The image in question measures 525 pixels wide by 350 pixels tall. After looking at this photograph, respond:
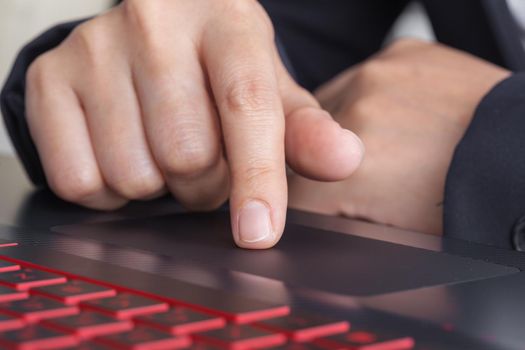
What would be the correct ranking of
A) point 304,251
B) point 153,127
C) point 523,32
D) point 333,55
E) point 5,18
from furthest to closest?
point 5,18 → point 333,55 → point 523,32 → point 153,127 → point 304,251

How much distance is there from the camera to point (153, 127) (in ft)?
1.64

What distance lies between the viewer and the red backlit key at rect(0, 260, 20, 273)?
1.04ft

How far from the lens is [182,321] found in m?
0.25

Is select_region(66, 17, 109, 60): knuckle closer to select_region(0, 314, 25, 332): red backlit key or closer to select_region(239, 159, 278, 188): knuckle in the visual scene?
select_region(239, 159, 278, 188): knuckle

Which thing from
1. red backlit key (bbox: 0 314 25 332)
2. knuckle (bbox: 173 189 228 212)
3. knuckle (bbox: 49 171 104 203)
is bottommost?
knuckle (bbox: 173 189 228 212)

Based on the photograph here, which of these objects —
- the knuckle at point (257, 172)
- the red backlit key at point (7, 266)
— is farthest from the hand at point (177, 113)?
the red backlit key at point (7, 266)

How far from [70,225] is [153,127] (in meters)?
0.09

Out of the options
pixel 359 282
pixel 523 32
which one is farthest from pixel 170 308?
pixel 523 32

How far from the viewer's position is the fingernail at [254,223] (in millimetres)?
393

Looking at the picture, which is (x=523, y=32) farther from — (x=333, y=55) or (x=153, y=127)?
(x=153, y=127)

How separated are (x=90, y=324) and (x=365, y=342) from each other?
87mm

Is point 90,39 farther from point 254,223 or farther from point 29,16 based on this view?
point 29,16

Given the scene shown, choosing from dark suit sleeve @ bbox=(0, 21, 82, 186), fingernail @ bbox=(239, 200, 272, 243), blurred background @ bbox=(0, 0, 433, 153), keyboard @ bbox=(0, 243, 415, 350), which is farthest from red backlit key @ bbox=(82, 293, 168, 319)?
blurred background @ bbox=(0, 0, 433, 153)

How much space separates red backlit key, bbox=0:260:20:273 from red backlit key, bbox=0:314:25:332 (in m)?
0.07
